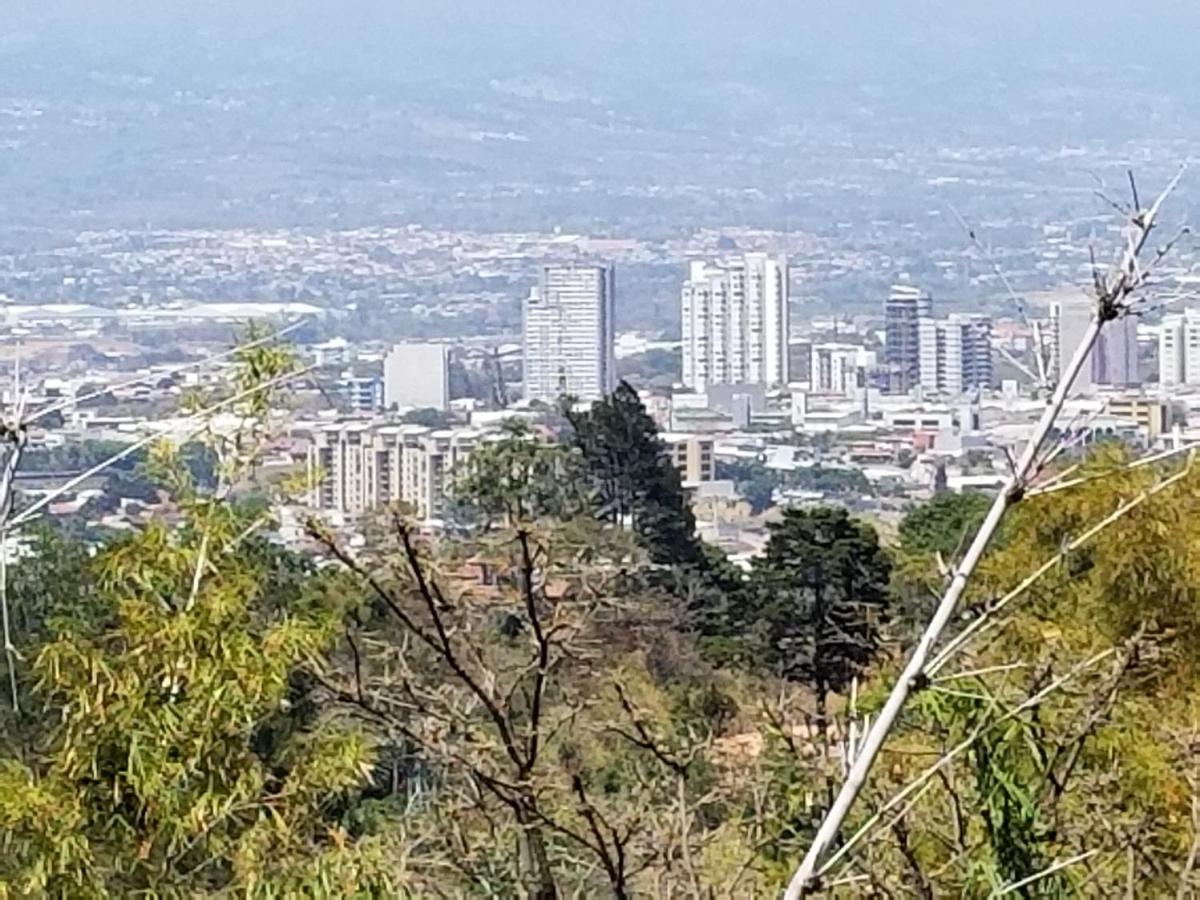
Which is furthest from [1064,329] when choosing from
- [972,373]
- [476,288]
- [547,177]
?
[547,177]

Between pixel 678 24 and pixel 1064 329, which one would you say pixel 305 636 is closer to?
pixel 1064 329

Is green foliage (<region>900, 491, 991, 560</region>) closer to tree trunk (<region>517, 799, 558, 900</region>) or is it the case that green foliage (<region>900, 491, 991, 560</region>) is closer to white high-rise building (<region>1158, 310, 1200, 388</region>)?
white high-rise building (<region>1158, 310, 1200, 388</region>)

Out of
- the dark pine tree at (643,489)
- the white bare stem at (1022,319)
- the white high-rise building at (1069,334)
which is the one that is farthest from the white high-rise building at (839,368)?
the white bare stem at (1022,319)

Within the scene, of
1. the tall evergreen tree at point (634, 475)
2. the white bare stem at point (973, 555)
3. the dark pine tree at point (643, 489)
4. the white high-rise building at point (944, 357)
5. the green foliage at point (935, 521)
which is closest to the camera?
the white bare stem at point (973, 555)

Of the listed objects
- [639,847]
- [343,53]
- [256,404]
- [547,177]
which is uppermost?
[343,53]

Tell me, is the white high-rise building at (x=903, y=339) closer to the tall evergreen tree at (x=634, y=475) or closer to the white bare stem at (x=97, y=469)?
the tall evergreen tree at (x=634, y=475)

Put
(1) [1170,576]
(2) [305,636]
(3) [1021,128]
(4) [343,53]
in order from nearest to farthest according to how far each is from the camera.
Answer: (2) [305,636] → (1) [1170,576] → (3) [1021,128] → (4) [343,53]

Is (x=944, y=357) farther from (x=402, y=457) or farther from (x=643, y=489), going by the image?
(x=402, y=457)
